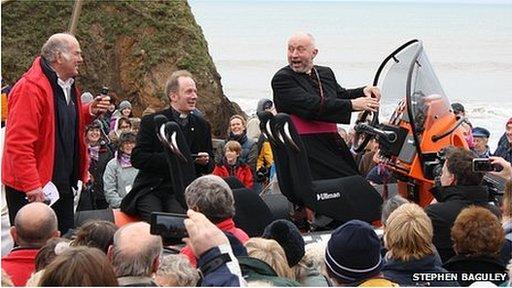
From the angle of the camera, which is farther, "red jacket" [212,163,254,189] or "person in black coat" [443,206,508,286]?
"red jacket" [212,163,254,189]

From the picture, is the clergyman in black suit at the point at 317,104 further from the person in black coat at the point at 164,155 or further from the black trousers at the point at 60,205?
the black trousers at the point at 60,205

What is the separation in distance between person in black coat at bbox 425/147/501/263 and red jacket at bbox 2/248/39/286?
2327 millimetres

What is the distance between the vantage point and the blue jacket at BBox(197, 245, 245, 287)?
372 centimetres

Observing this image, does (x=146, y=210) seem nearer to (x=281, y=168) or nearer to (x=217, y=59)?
(x=281, y=168)

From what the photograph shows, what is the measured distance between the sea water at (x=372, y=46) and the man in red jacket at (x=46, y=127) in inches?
89.5

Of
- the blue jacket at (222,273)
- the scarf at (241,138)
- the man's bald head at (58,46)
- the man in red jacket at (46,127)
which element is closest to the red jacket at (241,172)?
the scarf at (241,138)

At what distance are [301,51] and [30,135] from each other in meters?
1.93

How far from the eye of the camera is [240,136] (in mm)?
10703

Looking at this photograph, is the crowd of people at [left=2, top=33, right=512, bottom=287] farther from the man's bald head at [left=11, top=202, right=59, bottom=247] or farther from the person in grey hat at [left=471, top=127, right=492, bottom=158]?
the person in grey hat at [left=471, top=127, right=492, bottom=158]

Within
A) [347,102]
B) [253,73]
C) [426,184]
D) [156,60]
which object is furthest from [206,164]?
[253,73]

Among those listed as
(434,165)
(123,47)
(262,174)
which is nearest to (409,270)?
(434,165)

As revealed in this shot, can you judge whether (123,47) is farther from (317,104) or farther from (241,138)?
(317,104)

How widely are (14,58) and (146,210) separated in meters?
7.77

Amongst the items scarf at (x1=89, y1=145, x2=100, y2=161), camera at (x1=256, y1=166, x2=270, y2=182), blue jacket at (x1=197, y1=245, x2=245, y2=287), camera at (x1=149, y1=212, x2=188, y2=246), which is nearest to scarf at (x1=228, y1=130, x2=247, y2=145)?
camera at (x1=256, y1=166, x2=270, y2=182)
